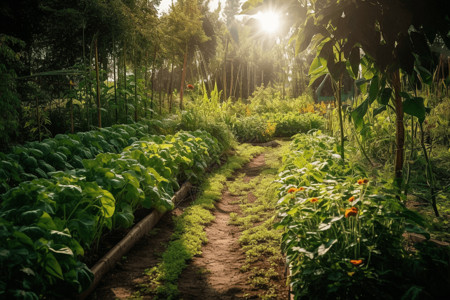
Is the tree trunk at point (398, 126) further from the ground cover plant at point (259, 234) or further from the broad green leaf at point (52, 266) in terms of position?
the broad green leaf at point (52, 266)

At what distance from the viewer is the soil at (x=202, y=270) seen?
2668 mm

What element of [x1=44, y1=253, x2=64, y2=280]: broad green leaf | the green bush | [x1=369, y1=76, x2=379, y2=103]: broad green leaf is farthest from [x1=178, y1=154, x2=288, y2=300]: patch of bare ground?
the green bush

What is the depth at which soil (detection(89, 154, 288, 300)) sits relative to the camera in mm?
2668

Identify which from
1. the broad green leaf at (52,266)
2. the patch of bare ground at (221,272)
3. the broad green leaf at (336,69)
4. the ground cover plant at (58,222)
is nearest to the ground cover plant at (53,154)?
the ground cover plant at (58,222)

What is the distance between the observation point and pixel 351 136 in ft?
18.7

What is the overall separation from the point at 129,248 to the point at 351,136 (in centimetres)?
396

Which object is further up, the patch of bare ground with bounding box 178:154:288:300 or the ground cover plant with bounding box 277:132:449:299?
the ground cover plant with bounding box 277:132:449:299

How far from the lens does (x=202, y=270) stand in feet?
10.2

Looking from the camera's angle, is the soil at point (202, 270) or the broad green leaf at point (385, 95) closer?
the broad green leaf at point (385, 95)

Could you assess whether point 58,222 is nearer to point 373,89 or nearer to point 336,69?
point 336,69

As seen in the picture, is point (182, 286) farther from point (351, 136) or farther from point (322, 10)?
point (351, 136)

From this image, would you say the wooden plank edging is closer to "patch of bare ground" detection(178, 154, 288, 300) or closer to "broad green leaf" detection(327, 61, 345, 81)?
"patch of bare ground" detection(178, 154, 288, 300)

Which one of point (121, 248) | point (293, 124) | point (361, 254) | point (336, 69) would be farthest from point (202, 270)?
point (293, 124)

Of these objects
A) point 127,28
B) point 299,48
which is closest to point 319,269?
point 299,48
